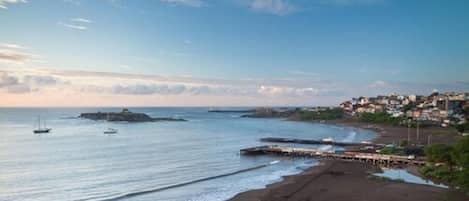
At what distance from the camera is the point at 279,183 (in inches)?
1507

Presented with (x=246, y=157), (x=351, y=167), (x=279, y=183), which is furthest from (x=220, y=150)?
(x=279, y=183)

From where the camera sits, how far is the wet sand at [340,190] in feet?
99.2

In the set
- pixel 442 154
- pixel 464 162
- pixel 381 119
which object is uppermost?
pixel 464 162

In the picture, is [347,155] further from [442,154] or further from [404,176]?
[442,154]

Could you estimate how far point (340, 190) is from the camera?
33.6 m

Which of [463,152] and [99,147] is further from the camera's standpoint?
[99,147]

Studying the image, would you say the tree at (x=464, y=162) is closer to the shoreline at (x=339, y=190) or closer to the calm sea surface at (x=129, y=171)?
the shoreline at (x=339, y=190)

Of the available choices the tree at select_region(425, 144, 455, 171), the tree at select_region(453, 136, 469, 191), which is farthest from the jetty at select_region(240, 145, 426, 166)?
the tree at select_region(453, 136, 469, 191)

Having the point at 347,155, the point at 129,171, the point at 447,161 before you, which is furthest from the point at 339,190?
the point at 347,155

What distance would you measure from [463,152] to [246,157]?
108 feet

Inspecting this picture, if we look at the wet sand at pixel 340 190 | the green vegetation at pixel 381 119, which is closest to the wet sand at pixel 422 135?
the green vegetation at pixel 381 119

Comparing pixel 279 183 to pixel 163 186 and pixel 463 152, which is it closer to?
pixel 163 186

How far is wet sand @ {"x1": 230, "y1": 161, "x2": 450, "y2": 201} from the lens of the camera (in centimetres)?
3023

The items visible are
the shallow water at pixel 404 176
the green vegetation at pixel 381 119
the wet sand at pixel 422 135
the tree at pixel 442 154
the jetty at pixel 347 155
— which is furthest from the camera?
the green vegetation at pixel 381 119
